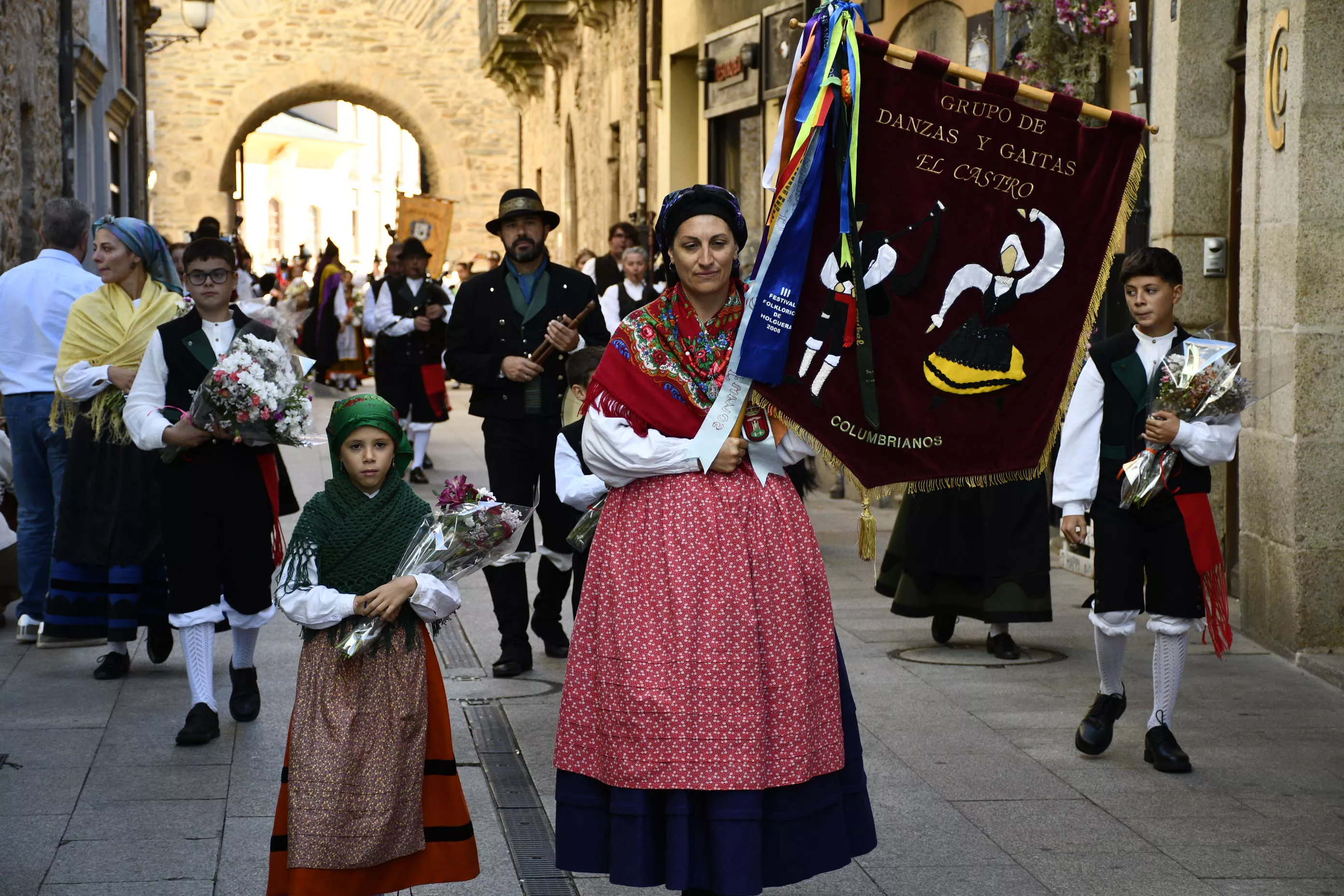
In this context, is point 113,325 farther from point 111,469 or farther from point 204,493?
point 204,493

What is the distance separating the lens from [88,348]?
23.4 ft

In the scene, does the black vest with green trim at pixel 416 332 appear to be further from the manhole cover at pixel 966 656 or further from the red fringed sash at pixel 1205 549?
the red fringed sash at pixel 1205 549

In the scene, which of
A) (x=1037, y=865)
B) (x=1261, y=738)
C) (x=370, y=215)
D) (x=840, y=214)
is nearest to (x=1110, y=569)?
(x=1261, y=738)

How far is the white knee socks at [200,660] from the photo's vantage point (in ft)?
20.8

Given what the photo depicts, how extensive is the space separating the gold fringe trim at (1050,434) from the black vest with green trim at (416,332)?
34.2 feet

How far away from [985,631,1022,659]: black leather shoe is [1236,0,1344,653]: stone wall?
1.15m

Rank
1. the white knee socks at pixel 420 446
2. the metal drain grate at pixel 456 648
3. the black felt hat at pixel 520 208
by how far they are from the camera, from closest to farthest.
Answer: the black felt hat at pixel 520 208 → the metal drain grate at pixel 456 648 → the white knee socks at pixel 420 446

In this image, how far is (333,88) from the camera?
39.6 m

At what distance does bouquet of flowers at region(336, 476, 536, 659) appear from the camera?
452 centimetres

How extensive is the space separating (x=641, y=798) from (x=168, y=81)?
37431 mm

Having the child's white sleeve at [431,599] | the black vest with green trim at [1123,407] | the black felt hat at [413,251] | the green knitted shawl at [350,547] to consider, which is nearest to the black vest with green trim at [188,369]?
the green knitted shawl at [350,547]

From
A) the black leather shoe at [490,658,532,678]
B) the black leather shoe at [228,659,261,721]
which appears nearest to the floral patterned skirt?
the black leather shoe at [228,659,261,721]

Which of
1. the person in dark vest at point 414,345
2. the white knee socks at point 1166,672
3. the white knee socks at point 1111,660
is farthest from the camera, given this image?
the person in dark vest at point 414,345

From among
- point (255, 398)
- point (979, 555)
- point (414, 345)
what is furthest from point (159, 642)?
point (414, 345)
